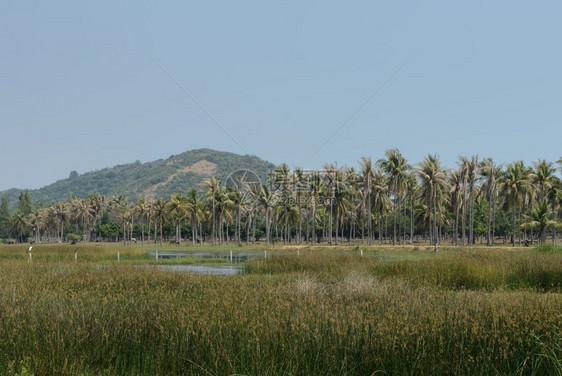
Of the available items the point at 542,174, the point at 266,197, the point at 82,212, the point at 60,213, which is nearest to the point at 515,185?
the point at 542,174

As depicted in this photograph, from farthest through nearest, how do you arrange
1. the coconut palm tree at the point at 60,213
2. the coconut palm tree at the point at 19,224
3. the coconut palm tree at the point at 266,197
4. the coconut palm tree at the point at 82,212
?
1. the coconut palm tree at the point at 19,224
2. the coconut palm tree at the point at 60,213
3. the coconut palm tree at the point at 82,212
4. the coconut palm tree at the point at 266,197

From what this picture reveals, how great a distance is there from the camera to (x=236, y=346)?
902cm

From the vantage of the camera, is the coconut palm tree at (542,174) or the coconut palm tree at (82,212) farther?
the coconut palm tree at (82,212)

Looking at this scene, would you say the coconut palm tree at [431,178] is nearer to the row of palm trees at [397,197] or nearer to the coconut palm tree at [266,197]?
the row of palm trees at [397,197]

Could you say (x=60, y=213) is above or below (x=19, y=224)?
above

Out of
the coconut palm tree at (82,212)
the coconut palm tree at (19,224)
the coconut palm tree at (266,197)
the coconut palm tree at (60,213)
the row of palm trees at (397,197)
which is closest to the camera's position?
the row of palm trees at (397,197)

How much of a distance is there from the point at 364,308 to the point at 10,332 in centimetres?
699

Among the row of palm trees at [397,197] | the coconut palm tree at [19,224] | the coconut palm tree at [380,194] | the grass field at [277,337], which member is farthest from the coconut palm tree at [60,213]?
the grass field at [277,337]

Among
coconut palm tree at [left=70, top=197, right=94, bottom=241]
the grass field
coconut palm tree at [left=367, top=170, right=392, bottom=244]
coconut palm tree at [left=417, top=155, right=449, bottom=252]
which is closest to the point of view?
the grass field

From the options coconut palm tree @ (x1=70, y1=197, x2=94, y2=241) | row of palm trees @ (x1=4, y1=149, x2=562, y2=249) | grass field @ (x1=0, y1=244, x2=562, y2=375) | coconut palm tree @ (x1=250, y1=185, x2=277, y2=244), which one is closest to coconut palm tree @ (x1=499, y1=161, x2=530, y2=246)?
row of palm trees @ (x1=4, y1=149, x2=562, y2=249)

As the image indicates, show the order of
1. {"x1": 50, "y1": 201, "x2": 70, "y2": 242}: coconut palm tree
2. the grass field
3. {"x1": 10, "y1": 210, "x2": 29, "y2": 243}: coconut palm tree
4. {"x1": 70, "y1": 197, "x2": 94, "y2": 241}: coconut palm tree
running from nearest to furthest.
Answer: the grass field < {"x1": 70, "y1": 197, "x2": 94, "y2": 241}: coconut palm tree < {"x1": 50, "y1": 201, "x2": 70, "y2": 242}: coconut palm tree < {"x1": 10, "y1": 210, "x2": 29, "y2": 243}: coconut palm tree

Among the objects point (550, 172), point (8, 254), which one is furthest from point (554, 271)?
point (550, 172)

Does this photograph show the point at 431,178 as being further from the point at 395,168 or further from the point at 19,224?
the point at 19,224

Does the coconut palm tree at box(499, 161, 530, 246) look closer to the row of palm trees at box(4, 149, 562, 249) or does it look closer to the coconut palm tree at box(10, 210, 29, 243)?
the row of palm trees at box(4, 149, 562, 249)
